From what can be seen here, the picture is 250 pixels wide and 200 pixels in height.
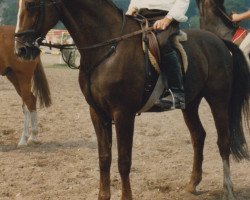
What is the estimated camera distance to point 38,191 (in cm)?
568

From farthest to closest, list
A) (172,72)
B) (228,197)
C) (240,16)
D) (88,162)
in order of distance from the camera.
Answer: (240,16)
(88,162)
(228,197)
(172,72)

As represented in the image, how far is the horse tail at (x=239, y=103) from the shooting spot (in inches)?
229

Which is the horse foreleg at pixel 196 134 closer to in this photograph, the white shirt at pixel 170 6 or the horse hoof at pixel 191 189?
the horse hoof at pixel 191 189

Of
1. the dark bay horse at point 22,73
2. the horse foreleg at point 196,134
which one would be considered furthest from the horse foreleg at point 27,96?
the horse foreleg at point 196,134

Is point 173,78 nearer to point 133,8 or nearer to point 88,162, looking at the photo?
point 133,8

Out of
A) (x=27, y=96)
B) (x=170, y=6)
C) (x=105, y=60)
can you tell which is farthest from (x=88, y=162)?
(x=170, y=6)

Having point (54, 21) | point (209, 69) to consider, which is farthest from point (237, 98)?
point (54, 21)

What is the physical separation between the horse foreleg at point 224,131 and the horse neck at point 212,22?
118 inches

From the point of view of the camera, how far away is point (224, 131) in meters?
5.62

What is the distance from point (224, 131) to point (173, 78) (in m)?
1.13

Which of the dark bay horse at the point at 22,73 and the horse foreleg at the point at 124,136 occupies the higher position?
the horse foreleg at the point at 124,136

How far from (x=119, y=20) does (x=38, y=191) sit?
87.0 inches

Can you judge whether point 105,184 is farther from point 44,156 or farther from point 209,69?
point 44,156

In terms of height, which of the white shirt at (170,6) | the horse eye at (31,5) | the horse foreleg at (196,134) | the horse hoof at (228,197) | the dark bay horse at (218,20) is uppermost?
the horse eye at (31,5)
